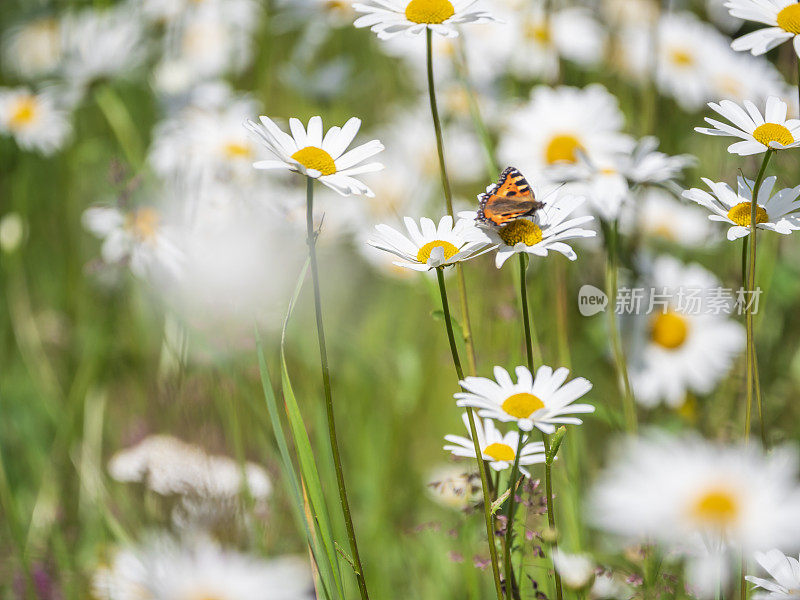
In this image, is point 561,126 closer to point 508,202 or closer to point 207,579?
point 508,202

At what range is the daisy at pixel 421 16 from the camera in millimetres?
734

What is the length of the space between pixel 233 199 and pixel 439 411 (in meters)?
0.57

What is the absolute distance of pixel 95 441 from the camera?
132 cm

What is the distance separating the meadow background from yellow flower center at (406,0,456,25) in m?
A: 0.28

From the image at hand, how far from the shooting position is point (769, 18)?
78 centimetres

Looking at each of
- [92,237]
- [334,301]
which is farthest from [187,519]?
[92,237]

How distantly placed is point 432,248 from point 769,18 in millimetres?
428

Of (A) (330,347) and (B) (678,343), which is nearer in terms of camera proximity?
(B) (678,343)

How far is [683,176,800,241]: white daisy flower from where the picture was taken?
674 millimetres

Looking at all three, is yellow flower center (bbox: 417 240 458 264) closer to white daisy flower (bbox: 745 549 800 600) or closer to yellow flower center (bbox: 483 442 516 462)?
yellow flower center (bbox: 483 442 516 462)

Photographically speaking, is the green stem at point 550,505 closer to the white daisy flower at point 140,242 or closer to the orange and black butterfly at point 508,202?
the orange and black butterfly at point 508,202

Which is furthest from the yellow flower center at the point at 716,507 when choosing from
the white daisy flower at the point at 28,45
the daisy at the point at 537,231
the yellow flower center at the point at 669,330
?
the white daisy flower at the point at 28,45

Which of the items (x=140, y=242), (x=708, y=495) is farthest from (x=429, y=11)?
(x=140, y=242)

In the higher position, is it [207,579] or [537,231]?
[537,231]
